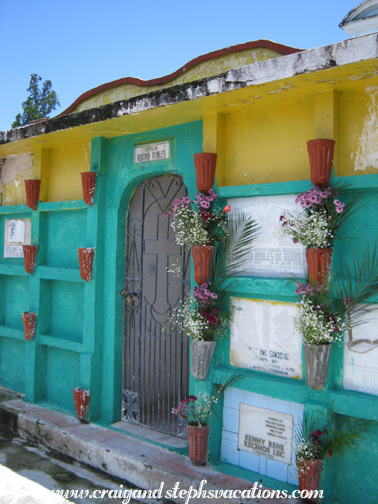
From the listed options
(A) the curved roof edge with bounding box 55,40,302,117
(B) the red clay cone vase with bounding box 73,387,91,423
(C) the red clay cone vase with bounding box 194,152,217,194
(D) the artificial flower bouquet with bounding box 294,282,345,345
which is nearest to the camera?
(D) the artificial flower bouquet with bounding box 294,282,345,345

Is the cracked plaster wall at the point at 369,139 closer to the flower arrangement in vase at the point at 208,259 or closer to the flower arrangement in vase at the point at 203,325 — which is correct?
the flower arrangement in vase at the point at 208,259

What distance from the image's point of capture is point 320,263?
3.45 meters

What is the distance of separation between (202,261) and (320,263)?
1094 millimetres

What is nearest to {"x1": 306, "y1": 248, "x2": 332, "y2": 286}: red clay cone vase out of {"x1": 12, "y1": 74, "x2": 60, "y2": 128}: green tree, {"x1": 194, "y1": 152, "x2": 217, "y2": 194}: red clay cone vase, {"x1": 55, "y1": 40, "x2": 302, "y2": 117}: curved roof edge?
{"x1": 194, "y1": 152, "x2": 217, "y2": 194}: red clay cone vase

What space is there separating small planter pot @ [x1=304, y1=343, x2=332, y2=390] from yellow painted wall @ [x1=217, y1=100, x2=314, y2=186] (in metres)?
1.39

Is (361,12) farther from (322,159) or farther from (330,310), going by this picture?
(330,310)

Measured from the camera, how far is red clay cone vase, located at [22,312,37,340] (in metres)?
6.12

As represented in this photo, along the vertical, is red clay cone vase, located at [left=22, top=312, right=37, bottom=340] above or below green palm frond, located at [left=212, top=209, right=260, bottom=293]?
below

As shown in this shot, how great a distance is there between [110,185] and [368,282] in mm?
3218

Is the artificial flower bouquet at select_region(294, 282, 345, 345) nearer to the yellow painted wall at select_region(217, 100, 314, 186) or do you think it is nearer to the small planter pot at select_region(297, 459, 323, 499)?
the small planter pot at select_region(297, 459, 323, 499)

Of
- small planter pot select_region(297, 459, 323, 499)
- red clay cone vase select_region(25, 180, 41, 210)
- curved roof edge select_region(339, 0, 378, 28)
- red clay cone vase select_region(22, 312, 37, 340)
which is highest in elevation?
curved roof edge select_region(339, 0, 378, 28)

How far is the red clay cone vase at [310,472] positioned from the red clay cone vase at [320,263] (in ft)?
4.32

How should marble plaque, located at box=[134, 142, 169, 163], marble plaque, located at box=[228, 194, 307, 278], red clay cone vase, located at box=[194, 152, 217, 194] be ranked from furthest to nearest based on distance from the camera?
marble plaque, located at box=[134, 142, 169, 163]
red clay cone vase, located at box=[194, 152, 217, 194]
marble plaque, located at box=[228, 194, 307, 278]

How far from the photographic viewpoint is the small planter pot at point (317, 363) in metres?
3.39
